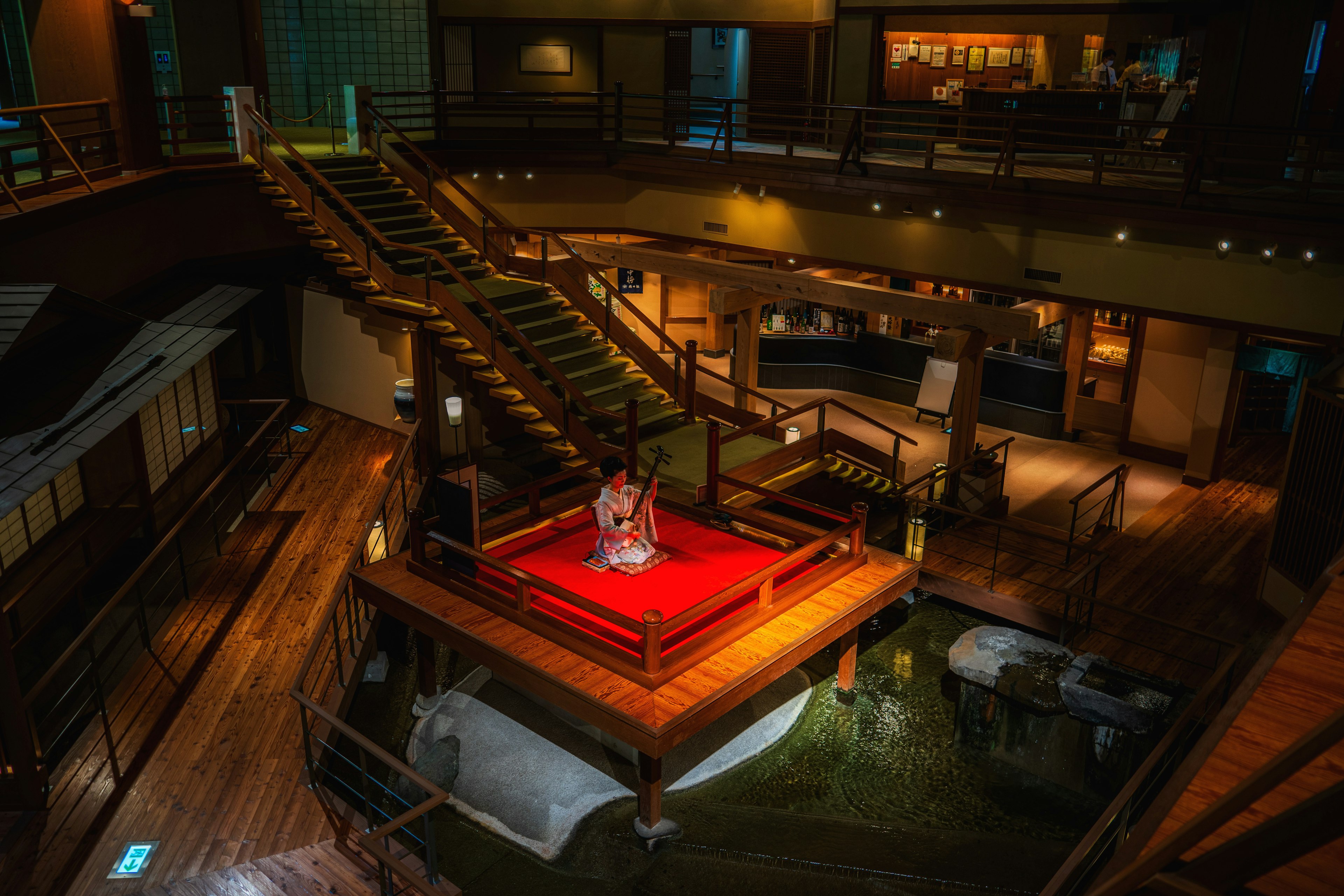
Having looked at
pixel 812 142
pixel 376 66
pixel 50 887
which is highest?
pixel 376 66

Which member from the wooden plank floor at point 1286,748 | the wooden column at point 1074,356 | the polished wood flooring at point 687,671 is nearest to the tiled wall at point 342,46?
the polished wood flooring at point 687,671

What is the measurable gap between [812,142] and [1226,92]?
679 cm

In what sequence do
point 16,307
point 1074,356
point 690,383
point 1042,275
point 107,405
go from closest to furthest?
point 16,307 → point 107,405 → point 1042,275 → point 690,383 → point 1074,356

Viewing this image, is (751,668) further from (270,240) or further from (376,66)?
(376,66)

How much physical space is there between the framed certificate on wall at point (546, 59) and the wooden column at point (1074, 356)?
9.81 meters

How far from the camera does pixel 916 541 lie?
36.7 feet

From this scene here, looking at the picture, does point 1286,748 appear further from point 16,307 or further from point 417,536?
point 16,307

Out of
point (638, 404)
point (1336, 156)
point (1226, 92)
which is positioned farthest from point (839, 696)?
point (1336, 156)

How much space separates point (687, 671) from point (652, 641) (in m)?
0.58

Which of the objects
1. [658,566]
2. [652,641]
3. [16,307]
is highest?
[16,307]

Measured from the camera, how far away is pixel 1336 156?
44.1 ft

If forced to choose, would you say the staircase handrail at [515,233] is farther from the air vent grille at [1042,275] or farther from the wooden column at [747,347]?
the air vent grille at [1042,275]

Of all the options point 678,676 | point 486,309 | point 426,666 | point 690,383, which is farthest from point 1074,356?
point 426,666

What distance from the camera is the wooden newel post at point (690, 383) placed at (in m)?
12.6
